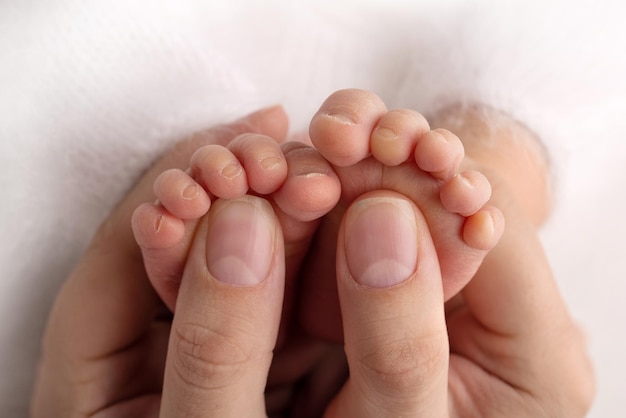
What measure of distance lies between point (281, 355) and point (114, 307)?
172 millimetres

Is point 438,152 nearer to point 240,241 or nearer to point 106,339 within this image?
point 240,241

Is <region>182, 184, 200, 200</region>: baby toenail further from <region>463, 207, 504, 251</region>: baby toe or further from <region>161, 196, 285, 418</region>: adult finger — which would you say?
<region>463, 207, 504, 251</region>: baby toe

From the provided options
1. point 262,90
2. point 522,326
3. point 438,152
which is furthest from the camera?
point 262,90

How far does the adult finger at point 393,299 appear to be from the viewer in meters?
0.42

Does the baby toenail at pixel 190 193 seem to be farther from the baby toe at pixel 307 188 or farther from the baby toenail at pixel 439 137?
the baby toenail at pixel 439 137

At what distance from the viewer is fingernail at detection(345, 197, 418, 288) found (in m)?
0.42

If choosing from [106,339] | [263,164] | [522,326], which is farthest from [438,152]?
[106,339]

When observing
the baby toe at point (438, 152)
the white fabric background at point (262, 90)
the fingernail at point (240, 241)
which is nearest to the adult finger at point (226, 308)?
the fingernail at point (240, 241)

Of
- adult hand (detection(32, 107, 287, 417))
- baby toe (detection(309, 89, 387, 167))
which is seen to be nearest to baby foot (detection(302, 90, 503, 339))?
baby toe (detection(309, 89, 387, 167))

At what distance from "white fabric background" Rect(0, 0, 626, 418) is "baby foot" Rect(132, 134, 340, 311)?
26 centimetres

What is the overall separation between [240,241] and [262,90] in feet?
1.18

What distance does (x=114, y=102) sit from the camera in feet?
→ 2.23

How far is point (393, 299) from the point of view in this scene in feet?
1.37

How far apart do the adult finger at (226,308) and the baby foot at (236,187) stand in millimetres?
13
